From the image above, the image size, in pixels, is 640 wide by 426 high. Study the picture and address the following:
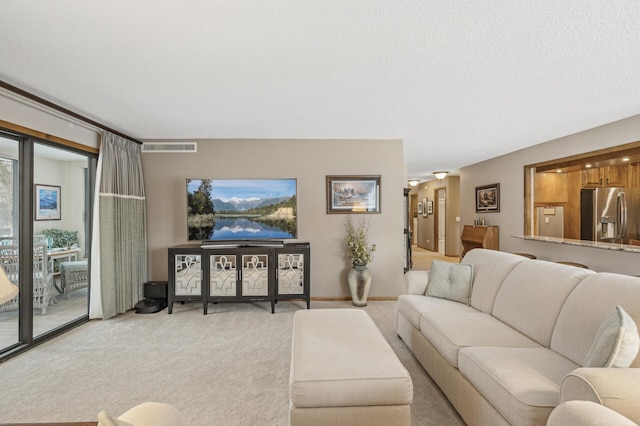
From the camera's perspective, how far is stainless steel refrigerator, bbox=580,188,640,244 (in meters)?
5.28

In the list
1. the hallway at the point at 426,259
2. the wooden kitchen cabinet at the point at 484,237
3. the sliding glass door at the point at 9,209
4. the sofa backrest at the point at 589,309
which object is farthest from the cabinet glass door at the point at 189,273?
the wooden kitchen cabinet at the point at 484,237

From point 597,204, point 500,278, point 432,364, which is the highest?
point 597,204

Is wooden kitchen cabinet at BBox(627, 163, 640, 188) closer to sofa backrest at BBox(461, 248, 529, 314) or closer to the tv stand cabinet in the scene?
sofa backrest at BBox(461, 248, 529, 314)

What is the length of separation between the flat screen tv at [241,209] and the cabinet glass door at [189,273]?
53 centimetres

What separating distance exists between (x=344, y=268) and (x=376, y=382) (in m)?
3.12

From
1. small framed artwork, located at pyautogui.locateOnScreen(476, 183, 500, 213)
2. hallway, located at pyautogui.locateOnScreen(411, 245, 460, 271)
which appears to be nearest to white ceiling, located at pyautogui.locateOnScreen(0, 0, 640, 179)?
small framed artwork, located at pyautogui.locateOnScreen(476, 183, 500, 213)

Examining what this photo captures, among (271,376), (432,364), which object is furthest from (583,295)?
(271,376)

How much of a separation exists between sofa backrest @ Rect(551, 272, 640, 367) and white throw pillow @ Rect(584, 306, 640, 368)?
0.81ft

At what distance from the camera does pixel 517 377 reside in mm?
1575

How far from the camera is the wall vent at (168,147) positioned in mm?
4707

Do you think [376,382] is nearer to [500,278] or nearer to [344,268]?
[500,278]

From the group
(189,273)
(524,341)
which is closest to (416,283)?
(524,341)

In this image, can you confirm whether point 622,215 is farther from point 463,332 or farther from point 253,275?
point 253,275

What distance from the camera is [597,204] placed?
5.48m
